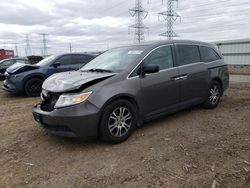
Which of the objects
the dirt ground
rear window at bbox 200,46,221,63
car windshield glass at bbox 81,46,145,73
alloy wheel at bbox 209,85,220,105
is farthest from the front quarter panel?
alloy wheel at bbox 209,85,220,105

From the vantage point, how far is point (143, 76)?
462cm

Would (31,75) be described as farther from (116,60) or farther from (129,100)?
(129,100)

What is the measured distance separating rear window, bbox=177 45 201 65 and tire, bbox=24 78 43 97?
18.0 feet

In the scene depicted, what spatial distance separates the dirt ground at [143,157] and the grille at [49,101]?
2.02ft

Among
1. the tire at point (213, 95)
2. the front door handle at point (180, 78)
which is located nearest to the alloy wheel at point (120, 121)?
the front door handle at point (180, 78)

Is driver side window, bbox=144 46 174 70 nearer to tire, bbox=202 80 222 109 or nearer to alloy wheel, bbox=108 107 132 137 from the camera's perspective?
alloy wheel, bbox=108 107 132 137

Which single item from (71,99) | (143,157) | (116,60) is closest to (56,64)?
(116,60)

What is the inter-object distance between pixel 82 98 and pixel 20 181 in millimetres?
1383

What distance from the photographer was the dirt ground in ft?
10.6

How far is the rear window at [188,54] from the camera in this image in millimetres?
5449

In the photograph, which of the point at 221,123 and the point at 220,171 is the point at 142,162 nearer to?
the point at 220,171

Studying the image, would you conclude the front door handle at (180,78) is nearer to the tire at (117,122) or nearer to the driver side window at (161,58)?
the driver side window at (161,58)

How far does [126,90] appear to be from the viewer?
4.32 meters

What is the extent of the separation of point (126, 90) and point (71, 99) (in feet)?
2.99
